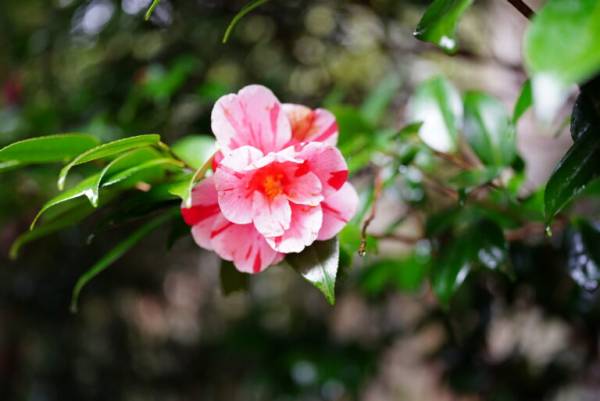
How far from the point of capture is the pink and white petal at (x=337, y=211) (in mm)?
507

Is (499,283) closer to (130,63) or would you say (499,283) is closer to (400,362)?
(130,63)

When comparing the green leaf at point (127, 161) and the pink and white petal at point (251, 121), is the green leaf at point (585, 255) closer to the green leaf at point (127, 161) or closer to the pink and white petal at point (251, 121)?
the pink and white petal at point (251, 121)

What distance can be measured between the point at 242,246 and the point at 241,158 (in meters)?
0.08

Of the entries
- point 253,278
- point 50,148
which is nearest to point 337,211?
point 50,148

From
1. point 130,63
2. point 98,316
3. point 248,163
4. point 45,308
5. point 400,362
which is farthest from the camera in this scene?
point 400,362

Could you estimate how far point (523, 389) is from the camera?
1090 mm

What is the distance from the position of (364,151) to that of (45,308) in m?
1.15

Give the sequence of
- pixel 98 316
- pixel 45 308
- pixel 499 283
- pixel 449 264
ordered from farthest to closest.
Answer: pixel 98 316, pixel 45 308, pixel 499 283, pixel 449 264

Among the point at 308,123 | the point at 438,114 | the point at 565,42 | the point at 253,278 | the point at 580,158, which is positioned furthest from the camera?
the point at 253,278

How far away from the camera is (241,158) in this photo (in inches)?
18.8

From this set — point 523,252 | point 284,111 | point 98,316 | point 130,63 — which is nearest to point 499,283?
point 523,252

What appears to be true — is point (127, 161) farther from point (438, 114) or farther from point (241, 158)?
point (438, 114)

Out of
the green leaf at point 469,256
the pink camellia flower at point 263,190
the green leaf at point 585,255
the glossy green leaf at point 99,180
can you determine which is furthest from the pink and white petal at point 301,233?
the green leaf at point 585,255

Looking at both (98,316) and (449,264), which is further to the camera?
(98,316)
